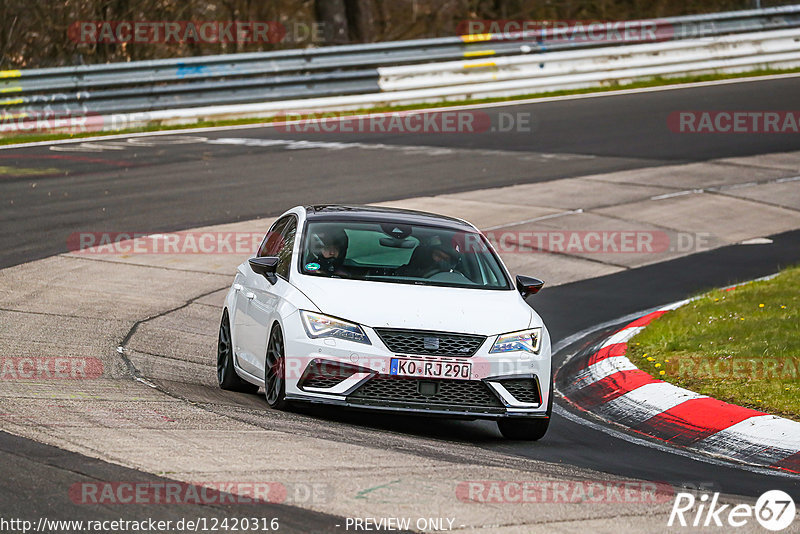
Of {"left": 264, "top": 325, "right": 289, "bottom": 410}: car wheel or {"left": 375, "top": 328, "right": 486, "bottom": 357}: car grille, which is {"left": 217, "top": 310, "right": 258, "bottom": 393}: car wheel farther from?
{"left": 375, "top": 328, "right": 486, "bottom": 357}: car grille

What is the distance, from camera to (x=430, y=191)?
18734 millimetres

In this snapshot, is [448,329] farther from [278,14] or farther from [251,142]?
[278,14]

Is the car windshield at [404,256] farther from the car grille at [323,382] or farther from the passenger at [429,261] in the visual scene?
the car grille at [323,382]

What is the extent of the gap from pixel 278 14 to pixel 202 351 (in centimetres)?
2591

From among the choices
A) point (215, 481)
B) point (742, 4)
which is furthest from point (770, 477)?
point (742, 4)

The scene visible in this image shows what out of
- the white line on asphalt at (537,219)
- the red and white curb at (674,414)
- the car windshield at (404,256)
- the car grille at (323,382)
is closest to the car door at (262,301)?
the car windshield at (404,256)

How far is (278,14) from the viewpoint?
36.1 meters

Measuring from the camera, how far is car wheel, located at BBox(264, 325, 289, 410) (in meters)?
8.57

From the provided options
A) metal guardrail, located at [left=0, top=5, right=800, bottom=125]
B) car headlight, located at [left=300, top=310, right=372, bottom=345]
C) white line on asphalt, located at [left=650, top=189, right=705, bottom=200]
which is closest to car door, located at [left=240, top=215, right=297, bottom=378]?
car headlight, located at [left=300, top=310, right=372, bottom=345]

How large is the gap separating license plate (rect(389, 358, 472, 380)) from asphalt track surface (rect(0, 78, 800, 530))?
56 cm

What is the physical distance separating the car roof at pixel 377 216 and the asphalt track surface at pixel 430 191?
5.04ft

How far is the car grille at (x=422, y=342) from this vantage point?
8.29 meters

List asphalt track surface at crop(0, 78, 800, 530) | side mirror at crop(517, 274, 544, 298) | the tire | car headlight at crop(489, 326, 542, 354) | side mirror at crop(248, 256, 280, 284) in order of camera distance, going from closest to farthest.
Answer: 1. asphalt track surface at crop(0, 78, 800, 530)
2. car headlight at crop(489, 326, 542, 354)
3. the tire
4. side mirror at crop(248, 256, 280, 284)
5. side mirror at crop(517, 274, 544, 298)

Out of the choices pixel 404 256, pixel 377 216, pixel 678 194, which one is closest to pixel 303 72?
pixel 678 194
